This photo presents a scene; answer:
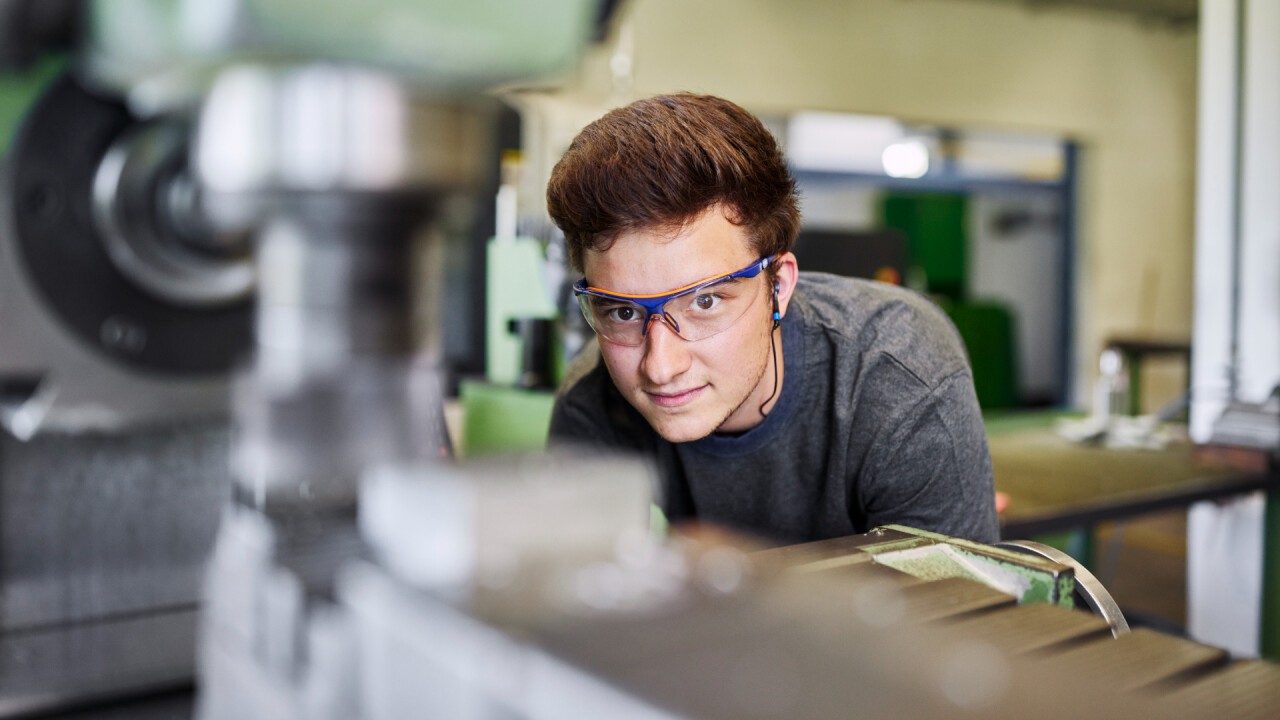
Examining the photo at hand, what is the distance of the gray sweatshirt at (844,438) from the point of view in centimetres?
127

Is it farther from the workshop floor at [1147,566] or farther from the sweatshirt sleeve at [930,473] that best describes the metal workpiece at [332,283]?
the workshop floor at [1147,566]

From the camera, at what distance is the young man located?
45.0 inches

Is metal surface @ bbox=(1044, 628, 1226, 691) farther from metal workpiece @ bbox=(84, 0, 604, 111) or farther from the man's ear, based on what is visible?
the man's ear

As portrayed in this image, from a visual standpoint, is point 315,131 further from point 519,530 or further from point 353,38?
point 519,530

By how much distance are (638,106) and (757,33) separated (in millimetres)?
4586

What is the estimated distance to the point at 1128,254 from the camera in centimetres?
703

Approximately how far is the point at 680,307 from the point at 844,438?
0.31m

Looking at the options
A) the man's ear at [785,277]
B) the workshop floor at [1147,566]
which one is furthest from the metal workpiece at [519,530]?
the workshop floor at [1147,566]

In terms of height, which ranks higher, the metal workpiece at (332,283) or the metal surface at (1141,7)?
the metal surface at (1141,7)

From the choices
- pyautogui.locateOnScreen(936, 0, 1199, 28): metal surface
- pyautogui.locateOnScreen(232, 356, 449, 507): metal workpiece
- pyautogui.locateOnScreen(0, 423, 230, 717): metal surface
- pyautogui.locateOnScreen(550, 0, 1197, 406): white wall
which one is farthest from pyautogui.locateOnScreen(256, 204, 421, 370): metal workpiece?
pyautogui.locateOnScreen(936, 0, 1199, 28): metal surface

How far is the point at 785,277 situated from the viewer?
1302 millimetres

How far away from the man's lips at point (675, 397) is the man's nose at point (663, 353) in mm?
34

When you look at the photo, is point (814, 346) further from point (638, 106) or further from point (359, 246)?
point (359, 246)

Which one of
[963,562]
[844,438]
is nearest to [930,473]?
[844,438]
